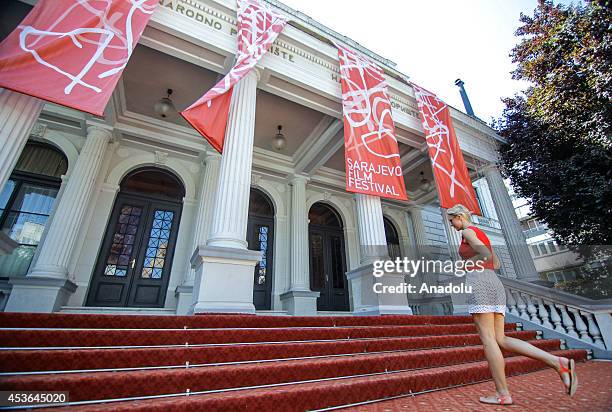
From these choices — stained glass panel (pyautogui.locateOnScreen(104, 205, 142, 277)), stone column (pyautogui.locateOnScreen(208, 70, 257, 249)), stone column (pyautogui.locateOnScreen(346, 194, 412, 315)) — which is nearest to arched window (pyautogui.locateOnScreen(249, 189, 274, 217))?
stained glass panel (pyautogui.locateOnScreen(104, 205, 142, 277))

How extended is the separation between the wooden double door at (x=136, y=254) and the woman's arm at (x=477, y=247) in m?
6.36

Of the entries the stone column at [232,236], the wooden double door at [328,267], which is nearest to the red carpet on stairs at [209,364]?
the stone column at [232,236]

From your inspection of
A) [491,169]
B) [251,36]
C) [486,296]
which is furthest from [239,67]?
[491,169]

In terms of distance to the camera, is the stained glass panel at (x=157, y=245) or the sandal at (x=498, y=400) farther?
the stained glass panel at (x=157, y=245)

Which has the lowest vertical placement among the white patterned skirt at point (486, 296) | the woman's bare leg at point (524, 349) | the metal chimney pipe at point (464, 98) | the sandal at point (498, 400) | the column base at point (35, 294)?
the sandal at point (498, 400)

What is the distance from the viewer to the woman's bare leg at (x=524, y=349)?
175cm

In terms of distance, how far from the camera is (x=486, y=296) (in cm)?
193

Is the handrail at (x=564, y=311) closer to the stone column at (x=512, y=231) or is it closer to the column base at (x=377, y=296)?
the stone column at (x=512, y=231)

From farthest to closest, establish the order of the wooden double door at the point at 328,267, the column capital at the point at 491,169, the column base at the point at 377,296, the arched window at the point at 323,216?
the arched window at the point at 323,216
the column capital at the point at 491,169
the wooden double door at the point at 328,267
the column base at the point at 377,296

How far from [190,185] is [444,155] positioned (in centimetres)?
679

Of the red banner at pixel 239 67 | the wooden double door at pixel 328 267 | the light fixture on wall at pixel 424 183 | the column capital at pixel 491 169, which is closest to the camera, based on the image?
the red banner at pixel 239 67

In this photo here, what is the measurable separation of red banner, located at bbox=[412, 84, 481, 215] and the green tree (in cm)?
179

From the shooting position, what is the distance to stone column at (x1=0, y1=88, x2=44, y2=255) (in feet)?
10.3

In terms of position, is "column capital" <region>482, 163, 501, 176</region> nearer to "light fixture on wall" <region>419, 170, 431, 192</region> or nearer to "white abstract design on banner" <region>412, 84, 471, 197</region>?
"light fixture on wall" <region>419, 170, 431, 192</region>
